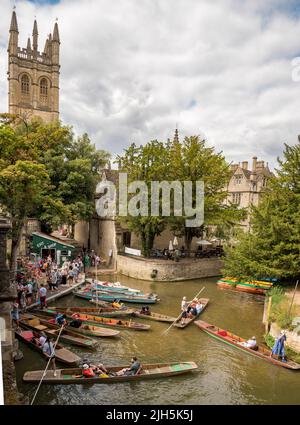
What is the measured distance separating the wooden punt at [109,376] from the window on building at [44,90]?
64460mm

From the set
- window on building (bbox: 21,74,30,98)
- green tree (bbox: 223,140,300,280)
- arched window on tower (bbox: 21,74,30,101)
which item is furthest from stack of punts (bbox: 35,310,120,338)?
window on building (bbox: 21,74,30,98)

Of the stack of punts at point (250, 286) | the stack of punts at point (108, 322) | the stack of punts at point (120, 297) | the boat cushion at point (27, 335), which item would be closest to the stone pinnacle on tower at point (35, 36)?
the stack of punts at point (120, 297)

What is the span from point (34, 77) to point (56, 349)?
207 feet

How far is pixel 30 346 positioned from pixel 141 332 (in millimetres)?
5687

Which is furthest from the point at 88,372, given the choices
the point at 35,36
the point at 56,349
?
the point at 35,36

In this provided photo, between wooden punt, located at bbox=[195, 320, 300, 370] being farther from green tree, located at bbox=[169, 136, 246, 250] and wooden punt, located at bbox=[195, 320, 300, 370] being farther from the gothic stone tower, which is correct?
the gothic stone tower

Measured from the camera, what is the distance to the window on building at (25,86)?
65188 mm

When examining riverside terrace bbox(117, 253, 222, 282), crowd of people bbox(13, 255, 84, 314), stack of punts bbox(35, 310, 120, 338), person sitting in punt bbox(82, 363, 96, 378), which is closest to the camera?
person sitting in punt bbox(82, 363, 96, 378)

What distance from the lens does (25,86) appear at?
65.5 meters

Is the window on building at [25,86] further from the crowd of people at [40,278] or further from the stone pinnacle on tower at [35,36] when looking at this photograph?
the crowd of people at [40,278]

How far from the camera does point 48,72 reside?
67938mm

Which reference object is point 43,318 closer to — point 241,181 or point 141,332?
point 141,332

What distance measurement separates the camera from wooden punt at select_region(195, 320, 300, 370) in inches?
550
